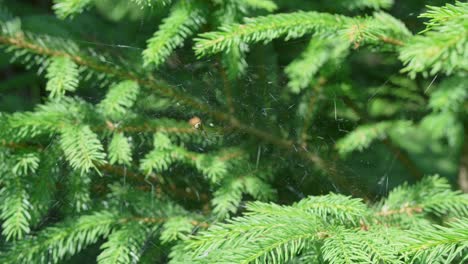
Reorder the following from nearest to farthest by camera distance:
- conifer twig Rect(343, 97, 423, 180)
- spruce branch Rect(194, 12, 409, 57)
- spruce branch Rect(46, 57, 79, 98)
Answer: spruce branch Rect(194, 12, 409, 57) → spruce branch Rect(46, 57, 79, 98) → conifer twig Rect(343, 97, 423, 180)

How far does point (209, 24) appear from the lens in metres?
1.40

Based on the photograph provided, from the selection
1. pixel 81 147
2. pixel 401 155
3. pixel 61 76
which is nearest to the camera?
pixel 81 147

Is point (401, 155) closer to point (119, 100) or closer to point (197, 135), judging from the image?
point (197, 135)

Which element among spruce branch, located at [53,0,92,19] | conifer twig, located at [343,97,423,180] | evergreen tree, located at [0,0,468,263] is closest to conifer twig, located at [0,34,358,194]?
evergreen tree, located at [0,0,468,263]

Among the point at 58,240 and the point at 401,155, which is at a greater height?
the point at 58,240

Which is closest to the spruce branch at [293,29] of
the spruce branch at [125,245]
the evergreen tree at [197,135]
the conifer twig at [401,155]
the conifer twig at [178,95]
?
the evergreen tree at [197,135]

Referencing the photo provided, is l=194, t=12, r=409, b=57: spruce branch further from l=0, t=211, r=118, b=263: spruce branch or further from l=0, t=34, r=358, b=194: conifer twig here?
l=0, t=211, r=118, b=263: spruce branch

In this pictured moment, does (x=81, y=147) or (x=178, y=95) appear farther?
(x=178, y=95)

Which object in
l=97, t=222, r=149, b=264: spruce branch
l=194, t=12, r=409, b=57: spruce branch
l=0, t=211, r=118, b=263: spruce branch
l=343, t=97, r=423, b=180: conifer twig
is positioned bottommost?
l=343, t=97, r=423, b=180: conifer twig

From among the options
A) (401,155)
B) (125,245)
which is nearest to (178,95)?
(125,245)

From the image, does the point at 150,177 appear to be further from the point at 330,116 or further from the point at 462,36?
the point at 462,36

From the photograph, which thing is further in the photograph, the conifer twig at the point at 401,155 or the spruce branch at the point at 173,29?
the conifer twig at the point at 401,155

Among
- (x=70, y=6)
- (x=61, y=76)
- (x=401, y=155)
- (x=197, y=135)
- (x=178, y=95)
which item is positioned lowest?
A: (x=401, y=155)

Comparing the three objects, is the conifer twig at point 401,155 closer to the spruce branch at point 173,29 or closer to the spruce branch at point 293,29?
the spruce branch at point 293,29
